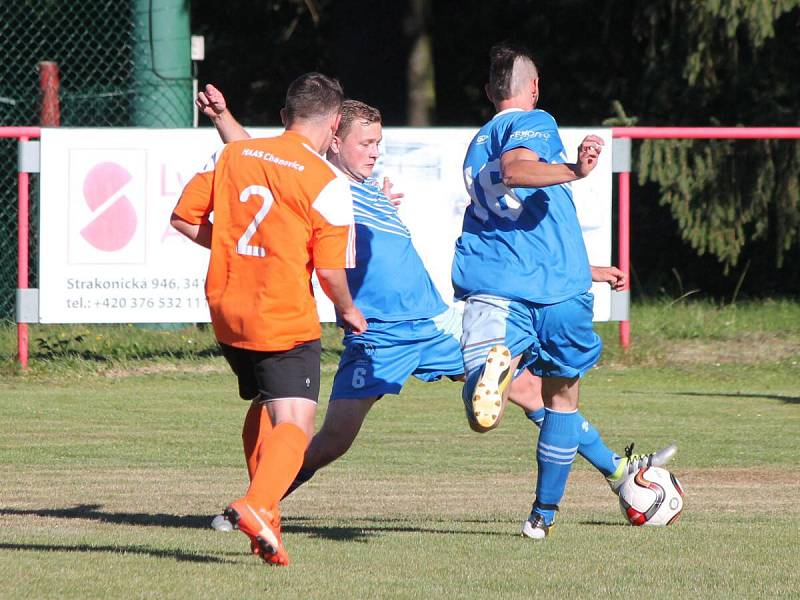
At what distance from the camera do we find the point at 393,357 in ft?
22.3

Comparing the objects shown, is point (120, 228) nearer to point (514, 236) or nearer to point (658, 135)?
point (658, 135)

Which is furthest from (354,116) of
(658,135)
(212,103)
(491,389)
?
(658,135)

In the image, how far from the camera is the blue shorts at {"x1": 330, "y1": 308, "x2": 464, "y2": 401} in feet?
22.0

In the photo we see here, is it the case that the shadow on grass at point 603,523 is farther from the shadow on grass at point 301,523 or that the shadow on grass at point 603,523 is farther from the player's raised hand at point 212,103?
the player's raised hand at point 212,103

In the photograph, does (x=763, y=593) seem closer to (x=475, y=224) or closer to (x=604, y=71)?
(x=475, y=224)

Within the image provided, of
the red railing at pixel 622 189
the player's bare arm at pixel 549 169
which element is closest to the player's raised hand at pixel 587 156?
the player's bare arm at pixel 549 169

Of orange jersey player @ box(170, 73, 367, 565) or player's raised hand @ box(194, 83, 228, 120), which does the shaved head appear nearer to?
orange jersey player @ box(170, 73, 367, 565)

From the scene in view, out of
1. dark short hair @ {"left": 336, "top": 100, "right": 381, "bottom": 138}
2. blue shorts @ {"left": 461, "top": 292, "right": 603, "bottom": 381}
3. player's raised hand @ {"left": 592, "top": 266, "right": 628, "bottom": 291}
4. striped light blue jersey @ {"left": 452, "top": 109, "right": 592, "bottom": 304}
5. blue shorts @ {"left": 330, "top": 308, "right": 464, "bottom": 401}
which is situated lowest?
blue shorts @ {"left": 330, "top": 308, "right": 464, "bottom": 401}

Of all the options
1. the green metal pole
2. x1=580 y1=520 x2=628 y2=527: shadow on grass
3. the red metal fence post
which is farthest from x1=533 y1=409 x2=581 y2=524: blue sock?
the green metal pole

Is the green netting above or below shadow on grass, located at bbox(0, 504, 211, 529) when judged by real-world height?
above

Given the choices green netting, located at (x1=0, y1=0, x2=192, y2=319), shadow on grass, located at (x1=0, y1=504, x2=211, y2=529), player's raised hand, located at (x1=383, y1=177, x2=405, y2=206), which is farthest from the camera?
green netting, located at (x1=0, y1=0, x2=192, y2=319)

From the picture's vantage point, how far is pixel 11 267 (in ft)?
46.8

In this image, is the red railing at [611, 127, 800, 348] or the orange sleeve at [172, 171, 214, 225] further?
the red railing at [611, 127, 800, 348]

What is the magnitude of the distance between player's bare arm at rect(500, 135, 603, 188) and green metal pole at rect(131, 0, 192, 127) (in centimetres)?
974
